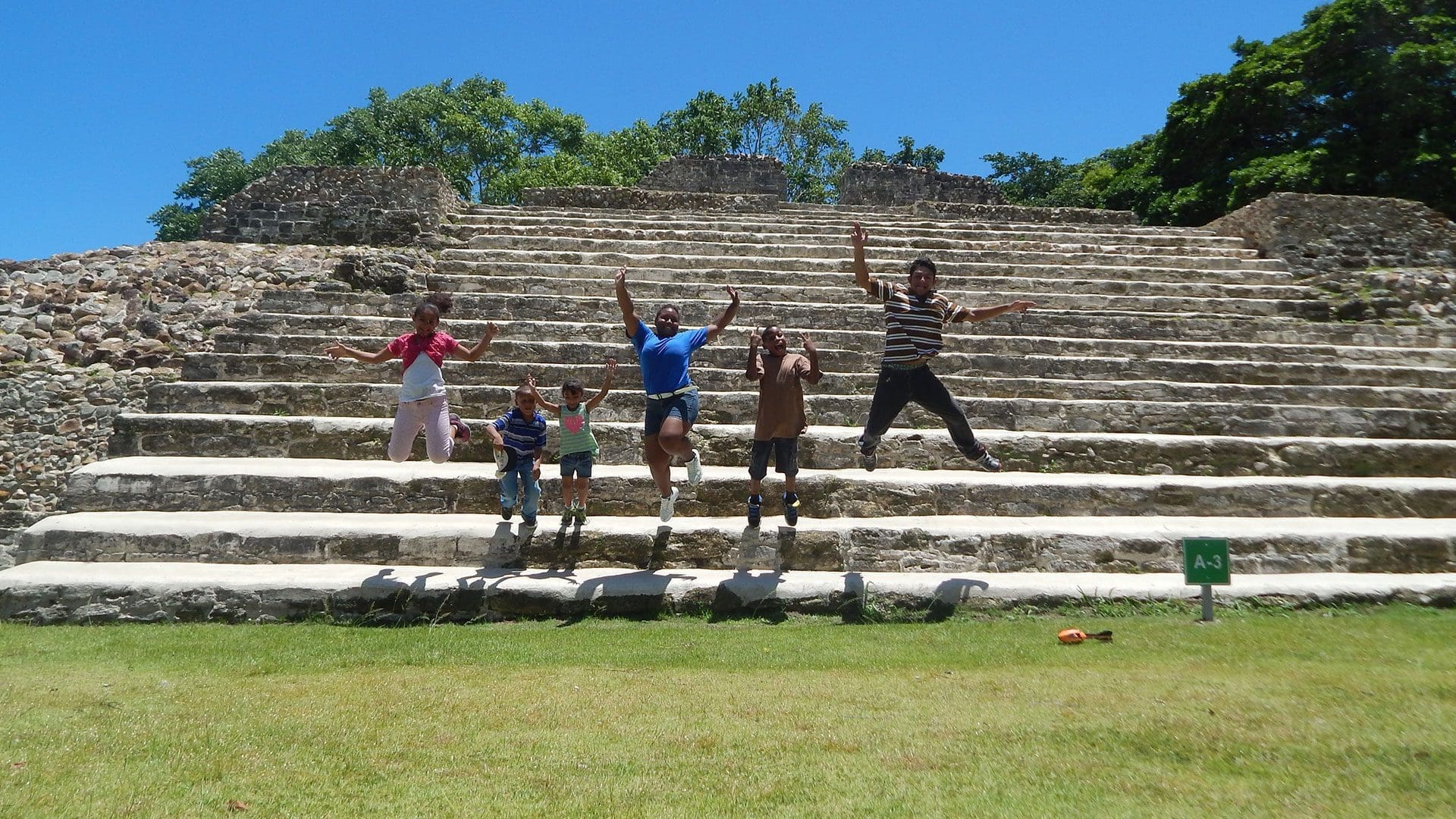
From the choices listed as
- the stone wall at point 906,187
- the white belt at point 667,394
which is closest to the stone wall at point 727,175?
the stone wall at point 906,187

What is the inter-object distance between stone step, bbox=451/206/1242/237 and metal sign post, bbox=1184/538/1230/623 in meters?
7.27

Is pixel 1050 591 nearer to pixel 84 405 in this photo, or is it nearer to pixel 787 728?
pixel 787 728

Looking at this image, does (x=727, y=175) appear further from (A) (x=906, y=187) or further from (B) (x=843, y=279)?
(B) (x=843, y=279)

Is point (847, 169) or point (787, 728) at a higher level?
point (847, 169)

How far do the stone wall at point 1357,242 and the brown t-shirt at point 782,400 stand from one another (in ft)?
22.9

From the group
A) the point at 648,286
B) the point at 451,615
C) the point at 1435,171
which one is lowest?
the point at 451,615

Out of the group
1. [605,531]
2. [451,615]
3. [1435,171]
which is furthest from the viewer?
[1435,171]

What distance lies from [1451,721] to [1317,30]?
19.2 metres

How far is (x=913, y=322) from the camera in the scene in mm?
5059

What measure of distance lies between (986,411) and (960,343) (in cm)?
138

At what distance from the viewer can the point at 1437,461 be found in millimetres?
6254

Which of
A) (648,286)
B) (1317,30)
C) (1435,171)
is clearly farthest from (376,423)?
(1317,30)

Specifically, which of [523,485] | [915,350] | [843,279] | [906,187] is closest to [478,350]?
[523,485]

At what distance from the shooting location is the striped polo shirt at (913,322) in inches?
198
